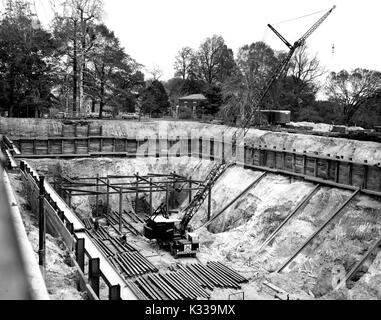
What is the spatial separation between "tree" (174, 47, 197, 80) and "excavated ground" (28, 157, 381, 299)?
49.3 meters

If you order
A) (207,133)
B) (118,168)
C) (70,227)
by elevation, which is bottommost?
(118,168)

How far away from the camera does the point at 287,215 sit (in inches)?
958

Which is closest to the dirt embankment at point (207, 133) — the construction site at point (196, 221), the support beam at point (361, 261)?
the construction site at point (196, 221)

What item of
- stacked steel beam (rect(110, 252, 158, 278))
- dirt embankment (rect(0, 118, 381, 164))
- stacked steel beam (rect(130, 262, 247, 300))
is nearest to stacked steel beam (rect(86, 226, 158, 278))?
stacked steel beam (rect(110, 252, 158, 278))

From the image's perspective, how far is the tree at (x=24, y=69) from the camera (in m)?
42.5

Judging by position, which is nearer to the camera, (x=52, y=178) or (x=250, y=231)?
(x=250, y=231)

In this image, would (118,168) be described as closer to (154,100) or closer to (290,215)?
(290,215)

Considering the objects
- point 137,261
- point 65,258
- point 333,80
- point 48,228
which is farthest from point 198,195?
point 333,80

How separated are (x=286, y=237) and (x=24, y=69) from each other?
34.1m

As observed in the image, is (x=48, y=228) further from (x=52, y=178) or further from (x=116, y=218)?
(x=52, y=178)

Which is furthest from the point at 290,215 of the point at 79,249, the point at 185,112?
the point at 185,112

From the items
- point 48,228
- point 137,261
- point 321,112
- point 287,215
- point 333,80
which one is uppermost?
point 333,80

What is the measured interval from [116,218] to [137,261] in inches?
390

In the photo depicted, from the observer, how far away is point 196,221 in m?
30.5
